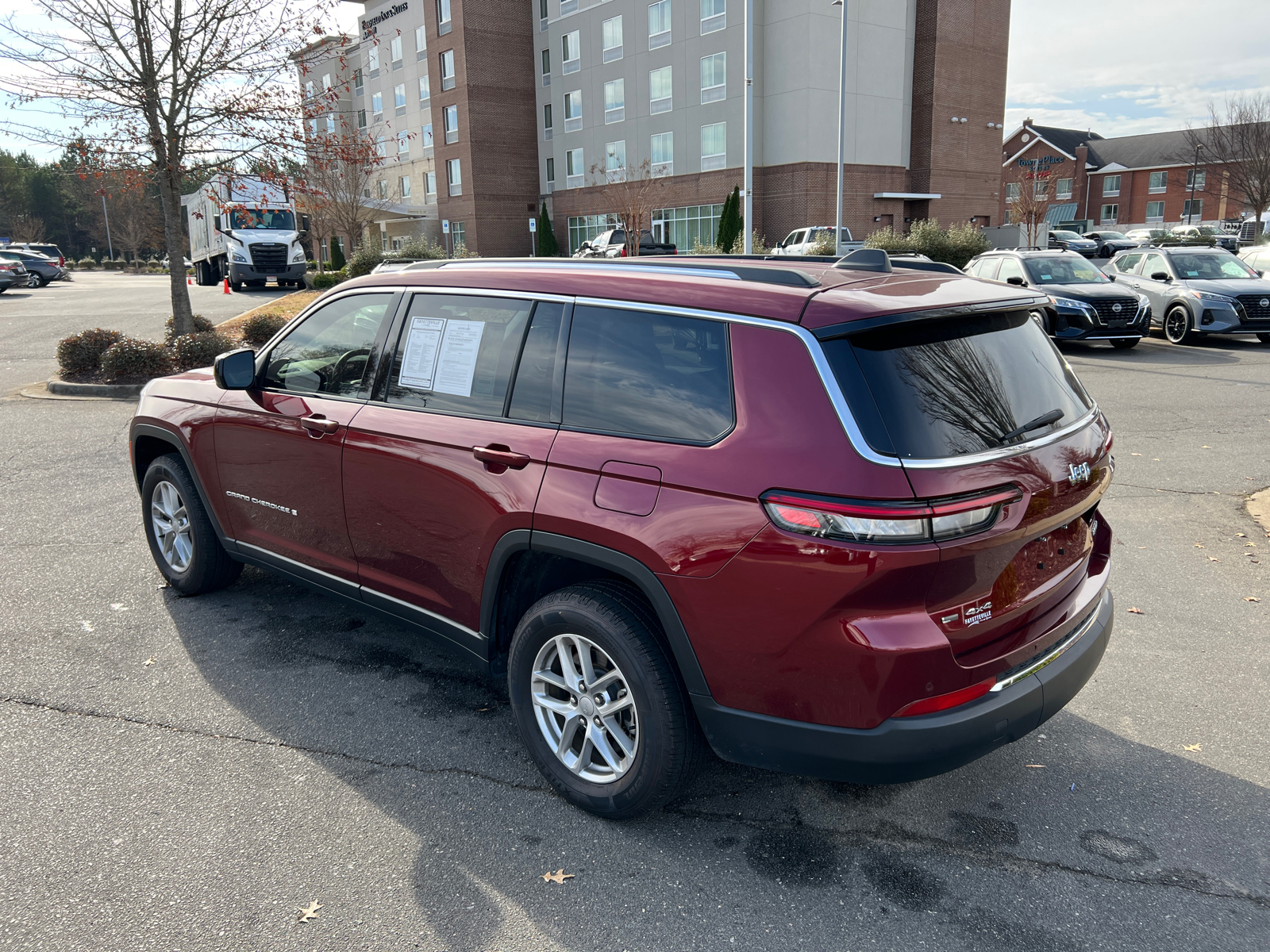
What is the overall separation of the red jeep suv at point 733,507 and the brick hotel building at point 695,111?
107ft

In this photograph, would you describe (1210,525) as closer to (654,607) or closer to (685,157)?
(654,607)

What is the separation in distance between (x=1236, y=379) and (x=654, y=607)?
12.8 meters

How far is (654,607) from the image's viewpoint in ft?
9.20

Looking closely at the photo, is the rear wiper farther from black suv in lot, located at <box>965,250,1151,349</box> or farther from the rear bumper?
black suv in lot, located at <box>965,250,1151,349</box>

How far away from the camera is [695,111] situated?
4262 cm

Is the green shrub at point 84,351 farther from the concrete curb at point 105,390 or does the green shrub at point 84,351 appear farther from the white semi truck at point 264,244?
the white semi truck at point 264,244

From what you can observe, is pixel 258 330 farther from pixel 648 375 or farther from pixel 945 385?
pixel 945 385

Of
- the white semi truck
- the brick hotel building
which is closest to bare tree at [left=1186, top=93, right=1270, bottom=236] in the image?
the brick hotel building

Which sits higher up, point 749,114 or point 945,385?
point 749,114

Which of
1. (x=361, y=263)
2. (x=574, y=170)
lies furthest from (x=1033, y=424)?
(x=574, y=170)

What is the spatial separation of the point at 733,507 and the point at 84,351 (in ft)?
43.0

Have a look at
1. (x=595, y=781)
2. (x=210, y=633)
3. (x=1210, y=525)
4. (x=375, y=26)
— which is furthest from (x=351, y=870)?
(x=375, y=26)

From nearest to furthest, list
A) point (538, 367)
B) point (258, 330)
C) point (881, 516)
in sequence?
point (881, 516) < point (538, 367) < point (258, 330)

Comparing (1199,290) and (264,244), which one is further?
(264,244)
